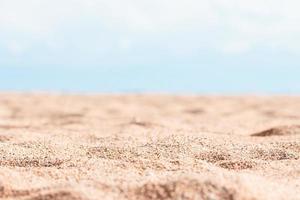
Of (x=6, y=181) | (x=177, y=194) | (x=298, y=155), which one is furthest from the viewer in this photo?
(x=298, y=155)

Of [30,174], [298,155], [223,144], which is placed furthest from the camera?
[223,144]

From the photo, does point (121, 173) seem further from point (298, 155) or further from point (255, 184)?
point (298, 155)

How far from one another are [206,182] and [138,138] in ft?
8.29

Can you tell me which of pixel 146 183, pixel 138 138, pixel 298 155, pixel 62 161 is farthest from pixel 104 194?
pixel 138 138

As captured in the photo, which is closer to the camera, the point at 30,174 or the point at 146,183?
the point at 146,183

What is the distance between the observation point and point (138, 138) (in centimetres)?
563

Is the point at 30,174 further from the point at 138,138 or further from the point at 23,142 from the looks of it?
the point at 138,138

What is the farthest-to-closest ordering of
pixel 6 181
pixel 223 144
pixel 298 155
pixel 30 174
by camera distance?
pixel 223 144 < pixel 298 155 < pixel 30 174 < pixel 6 181

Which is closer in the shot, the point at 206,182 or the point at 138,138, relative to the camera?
the point at 206,182

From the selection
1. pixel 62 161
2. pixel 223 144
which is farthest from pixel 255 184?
pixel 223 144

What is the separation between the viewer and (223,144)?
16.7 ft

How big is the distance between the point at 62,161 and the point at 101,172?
0.54 meters

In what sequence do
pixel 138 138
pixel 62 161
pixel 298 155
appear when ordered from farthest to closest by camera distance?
1. pixel 138 138
2. pixel 298 155
3. pixel 62 161

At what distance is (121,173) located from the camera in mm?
3719
